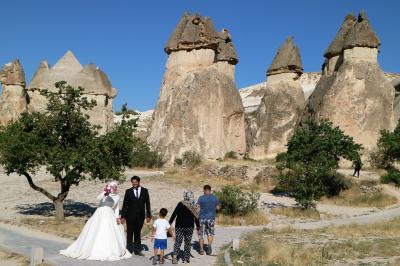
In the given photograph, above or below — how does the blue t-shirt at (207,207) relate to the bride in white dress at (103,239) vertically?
above

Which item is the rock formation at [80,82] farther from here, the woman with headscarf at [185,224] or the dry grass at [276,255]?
the woman with headscarf at [185,224]

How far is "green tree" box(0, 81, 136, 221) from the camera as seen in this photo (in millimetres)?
11602

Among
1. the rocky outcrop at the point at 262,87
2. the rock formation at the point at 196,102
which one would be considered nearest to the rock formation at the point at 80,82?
the rock formation at the point at 196,102

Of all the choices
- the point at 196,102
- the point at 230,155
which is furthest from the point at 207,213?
the point at 230,155

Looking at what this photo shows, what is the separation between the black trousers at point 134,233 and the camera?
25.7ft

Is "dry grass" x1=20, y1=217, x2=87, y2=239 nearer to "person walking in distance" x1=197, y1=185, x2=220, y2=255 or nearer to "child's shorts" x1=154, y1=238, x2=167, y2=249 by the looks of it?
"person walking in distance" x1=197, y1=185, x2=220, y2=255

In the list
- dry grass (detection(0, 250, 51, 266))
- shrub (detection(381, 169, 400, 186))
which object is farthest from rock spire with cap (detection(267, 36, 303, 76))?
dry grass (detection(0, 250, 51, 266))

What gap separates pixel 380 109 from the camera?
26.3m

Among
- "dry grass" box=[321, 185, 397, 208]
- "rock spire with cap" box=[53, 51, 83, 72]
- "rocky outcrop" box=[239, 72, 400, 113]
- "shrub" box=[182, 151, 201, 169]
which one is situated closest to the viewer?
"dry grass" box=[321, 185, 397, 208]

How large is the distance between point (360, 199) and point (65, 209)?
1108cm

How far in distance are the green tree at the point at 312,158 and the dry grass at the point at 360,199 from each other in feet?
3.34

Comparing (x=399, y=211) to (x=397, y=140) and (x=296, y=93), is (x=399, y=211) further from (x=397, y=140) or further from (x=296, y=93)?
(x=296, y=93)

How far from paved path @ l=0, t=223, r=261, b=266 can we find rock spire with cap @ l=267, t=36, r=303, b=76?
74.1 ft

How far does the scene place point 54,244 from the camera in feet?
28.7
